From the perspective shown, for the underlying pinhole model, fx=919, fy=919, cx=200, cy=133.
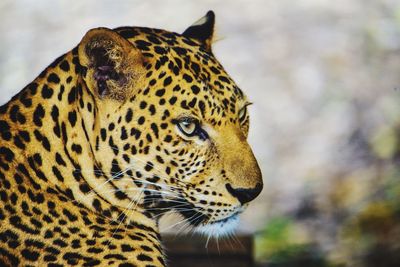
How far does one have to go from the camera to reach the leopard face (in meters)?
3.94

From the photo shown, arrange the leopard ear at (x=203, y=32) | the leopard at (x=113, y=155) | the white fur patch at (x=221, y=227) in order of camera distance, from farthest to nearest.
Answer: the leopard ear at (x=203, y=32)
the white fur patch at (x=221, y=227)
the leopard at (x=113, y=155)

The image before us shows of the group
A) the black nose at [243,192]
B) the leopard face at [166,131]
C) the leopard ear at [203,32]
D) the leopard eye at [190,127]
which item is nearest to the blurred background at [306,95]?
the leopard ear at [203,32]

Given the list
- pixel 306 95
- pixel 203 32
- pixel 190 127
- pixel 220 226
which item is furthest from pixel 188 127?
pixel 306 95

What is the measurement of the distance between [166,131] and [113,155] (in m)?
0.25

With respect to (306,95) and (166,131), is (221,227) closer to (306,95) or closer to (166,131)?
(166,131)

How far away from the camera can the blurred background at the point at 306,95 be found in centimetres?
547

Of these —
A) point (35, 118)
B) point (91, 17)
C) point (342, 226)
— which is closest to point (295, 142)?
point (342, 226)

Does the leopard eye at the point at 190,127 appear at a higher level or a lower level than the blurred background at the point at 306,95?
lower

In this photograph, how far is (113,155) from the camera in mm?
3977

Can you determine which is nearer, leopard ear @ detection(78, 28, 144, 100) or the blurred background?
leopard ear @ detection(78, 28, 144, 100)

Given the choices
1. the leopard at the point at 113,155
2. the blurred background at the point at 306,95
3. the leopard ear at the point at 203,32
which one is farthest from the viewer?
the blurred background at the point at 306,95

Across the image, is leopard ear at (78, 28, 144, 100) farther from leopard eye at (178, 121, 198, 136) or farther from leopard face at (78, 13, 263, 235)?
leopard eye at (178, 121, 198, 136)

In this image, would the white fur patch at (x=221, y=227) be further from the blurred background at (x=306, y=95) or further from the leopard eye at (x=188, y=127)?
the blurred background at (x=306, y=95)

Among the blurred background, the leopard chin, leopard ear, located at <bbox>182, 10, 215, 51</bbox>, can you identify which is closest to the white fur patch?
the leopard chin
